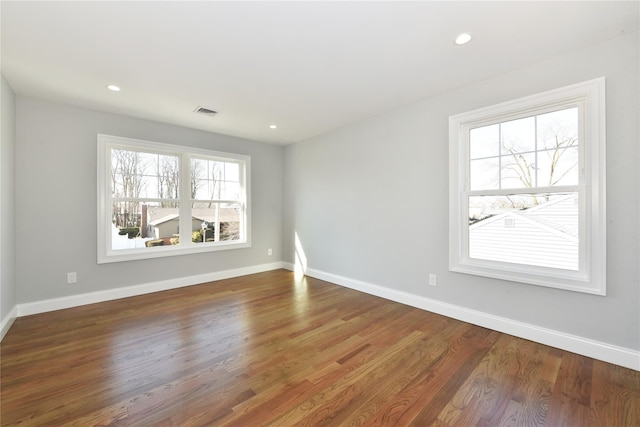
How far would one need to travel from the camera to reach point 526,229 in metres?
2.50

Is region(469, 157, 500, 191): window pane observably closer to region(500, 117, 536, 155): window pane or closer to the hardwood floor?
region(500, 117, 536, 155): window pane

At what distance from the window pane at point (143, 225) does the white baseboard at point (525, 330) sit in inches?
125

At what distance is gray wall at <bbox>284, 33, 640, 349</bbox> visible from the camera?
2.00m

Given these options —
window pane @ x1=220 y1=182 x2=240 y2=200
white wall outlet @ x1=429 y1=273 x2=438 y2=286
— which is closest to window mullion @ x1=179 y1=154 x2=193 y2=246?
window pane @ x1=220 y1=182 x2=240 y2=200

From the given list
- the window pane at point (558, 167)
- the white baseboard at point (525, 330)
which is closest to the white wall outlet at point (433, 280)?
the white baseboard at point (525, 330)

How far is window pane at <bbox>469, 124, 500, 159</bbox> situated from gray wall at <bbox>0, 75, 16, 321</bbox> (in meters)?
4.69

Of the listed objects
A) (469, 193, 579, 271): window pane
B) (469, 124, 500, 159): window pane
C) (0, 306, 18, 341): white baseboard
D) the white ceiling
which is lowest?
(0, 306, 18, 341): white baseboard

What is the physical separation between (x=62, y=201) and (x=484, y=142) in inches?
196

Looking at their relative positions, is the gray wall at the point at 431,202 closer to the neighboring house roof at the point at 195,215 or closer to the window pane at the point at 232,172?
the window pane at the point at 232,172

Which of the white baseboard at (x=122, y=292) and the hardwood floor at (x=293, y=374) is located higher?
the white baseboard at (x=122, y=292)

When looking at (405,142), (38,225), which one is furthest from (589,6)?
(38,225)

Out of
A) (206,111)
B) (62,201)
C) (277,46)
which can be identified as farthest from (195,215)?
(277,46)

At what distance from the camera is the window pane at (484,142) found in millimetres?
2699

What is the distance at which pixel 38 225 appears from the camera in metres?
3.10
